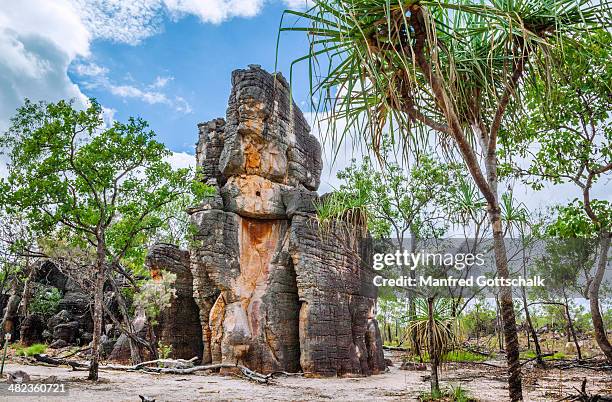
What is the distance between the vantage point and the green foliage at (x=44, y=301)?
2262 cm

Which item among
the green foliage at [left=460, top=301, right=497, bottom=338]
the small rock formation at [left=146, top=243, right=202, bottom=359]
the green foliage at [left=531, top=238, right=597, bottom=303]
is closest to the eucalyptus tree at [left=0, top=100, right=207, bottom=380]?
the small rock formation at [left=146, top=243, right=202, bottom=359]

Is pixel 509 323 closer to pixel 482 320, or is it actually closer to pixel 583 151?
pixel 583 151

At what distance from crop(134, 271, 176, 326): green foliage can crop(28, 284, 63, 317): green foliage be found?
10.9 meters

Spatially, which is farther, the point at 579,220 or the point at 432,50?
the point at 579,220

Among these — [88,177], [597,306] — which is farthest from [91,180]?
[597,306]

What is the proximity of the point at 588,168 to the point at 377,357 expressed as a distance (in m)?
9.27

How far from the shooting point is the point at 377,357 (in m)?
15.1

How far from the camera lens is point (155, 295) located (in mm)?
14297

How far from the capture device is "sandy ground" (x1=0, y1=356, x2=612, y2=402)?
8.09 m

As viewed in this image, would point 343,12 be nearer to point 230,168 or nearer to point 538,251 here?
point 230,168

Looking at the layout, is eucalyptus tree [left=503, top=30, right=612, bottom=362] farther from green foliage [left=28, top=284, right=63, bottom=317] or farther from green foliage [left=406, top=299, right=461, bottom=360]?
green foliage [left=28, top=284, right=63, bottom=317]

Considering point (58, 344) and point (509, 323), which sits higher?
point (509, 323)

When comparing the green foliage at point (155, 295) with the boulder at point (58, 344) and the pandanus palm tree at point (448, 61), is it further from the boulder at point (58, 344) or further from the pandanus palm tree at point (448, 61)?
the pandanus palm tree at point (448, 61)

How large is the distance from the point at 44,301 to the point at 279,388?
17194 mm
